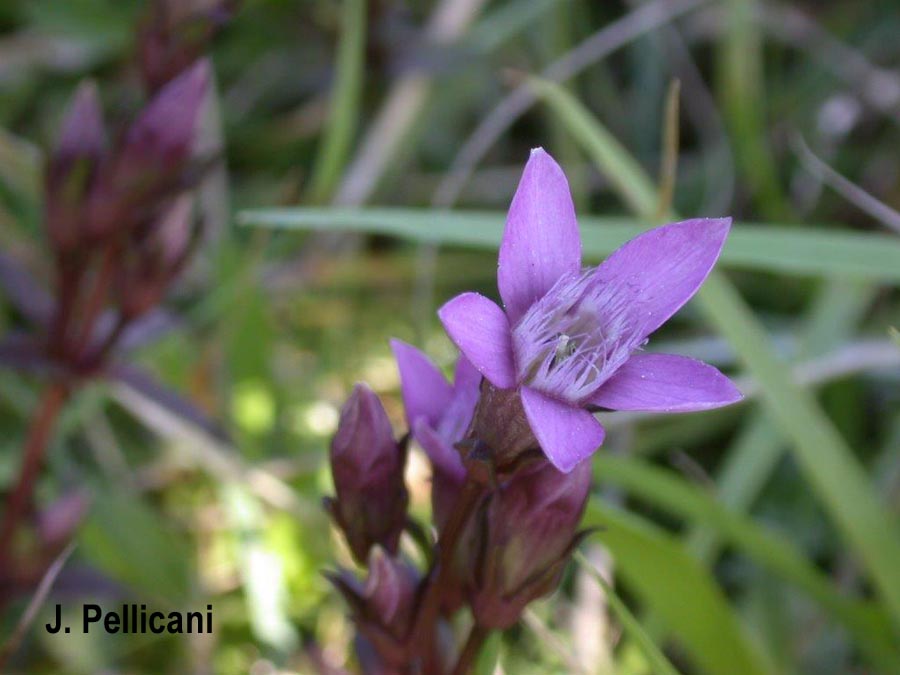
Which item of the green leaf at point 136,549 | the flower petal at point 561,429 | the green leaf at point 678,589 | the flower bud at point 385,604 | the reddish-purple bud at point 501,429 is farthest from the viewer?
the green leaf at point 136,549

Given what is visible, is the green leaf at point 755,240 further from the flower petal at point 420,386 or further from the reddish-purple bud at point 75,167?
the flower petal at point 420,386

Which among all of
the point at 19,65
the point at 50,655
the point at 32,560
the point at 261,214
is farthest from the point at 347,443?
the point at 19,65

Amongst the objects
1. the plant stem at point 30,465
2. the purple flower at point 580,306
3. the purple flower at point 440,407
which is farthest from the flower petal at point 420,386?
the plant stem at point 30,465

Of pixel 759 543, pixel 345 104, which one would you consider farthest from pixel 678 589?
pixel 345 104

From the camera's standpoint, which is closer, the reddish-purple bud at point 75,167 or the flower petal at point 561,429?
the flower petal at point 561,429

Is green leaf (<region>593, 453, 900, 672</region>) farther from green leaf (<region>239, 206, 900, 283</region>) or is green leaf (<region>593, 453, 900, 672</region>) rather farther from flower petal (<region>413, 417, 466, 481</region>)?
flower petal (<region>413, 417, 466, 481</region>)

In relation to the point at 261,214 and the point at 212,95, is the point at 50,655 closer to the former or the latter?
the point at 261,214
